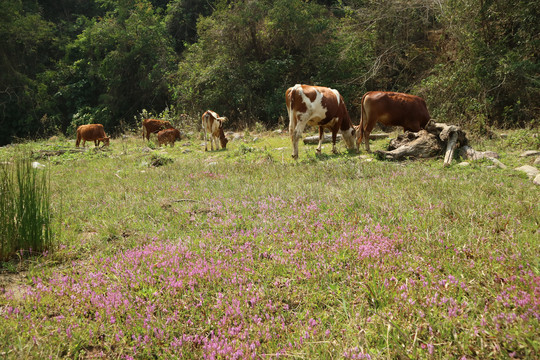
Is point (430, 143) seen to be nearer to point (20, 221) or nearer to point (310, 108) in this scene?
point (310, 108)

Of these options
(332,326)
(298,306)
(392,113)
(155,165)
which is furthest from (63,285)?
(392,113)

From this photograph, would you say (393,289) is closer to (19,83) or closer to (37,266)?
(37,266)

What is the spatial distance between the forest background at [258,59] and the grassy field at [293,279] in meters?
8.31

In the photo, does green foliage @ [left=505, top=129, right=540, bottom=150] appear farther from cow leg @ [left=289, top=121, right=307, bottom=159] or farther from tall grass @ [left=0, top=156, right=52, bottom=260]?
tall grass @ [left=0, top=156, right=52, bottom=260]

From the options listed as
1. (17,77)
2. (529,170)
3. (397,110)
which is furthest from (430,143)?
(17,77)

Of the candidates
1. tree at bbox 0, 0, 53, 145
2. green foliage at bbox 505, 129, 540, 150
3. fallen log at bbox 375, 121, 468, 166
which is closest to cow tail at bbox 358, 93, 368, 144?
fallen log at bbox 375, 121, 468, 166

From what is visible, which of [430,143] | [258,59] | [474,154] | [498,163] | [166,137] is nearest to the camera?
[498,163]

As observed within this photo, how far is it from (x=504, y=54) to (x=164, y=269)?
1315cm

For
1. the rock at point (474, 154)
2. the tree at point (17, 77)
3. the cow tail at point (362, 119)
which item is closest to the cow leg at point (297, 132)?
the cow tail at point (362, 119)

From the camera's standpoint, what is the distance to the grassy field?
6.11ft

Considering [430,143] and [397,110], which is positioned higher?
[397,110]

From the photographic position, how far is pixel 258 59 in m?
19.4

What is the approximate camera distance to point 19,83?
80.9 feet

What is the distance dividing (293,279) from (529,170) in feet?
19.2
